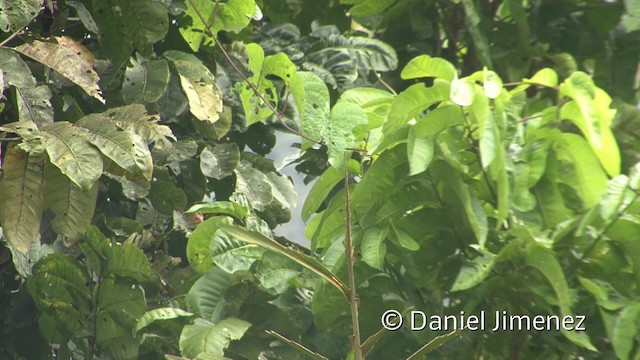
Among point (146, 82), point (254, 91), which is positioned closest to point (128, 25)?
point (146, 82)

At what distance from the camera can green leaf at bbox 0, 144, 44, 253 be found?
1504 millimetres

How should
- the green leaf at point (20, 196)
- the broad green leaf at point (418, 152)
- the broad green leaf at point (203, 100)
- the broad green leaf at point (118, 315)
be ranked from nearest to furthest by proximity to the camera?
the broad green leaf at point (418, 152), the green leaf at point (20, 196), the broad green leaf at point (118, 315), the broad green leaf at point (203, 100)

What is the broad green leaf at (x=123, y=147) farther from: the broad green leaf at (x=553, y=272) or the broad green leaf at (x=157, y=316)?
the broad green leaf at (x=553, y=272)

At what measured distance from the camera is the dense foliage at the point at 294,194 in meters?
1.37

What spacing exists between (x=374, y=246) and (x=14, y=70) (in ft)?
2.23

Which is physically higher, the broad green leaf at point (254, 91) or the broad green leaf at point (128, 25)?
the broad green leaf at point (128, 25)

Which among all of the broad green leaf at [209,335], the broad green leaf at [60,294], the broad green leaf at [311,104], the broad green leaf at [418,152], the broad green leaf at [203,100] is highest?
the broad green leaf at [418,152]

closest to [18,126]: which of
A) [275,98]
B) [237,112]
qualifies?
[275,98]

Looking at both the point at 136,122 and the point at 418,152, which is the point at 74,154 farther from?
the point at 418,152

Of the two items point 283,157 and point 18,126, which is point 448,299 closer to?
point 18,126

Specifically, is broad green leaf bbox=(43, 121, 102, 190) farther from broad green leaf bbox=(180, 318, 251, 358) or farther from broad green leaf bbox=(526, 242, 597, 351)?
broad green leaf bbox=(526, 242, 597, 351)

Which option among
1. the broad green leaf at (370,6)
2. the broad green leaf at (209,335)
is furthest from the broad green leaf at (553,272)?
the broad green leaf at (370,6)

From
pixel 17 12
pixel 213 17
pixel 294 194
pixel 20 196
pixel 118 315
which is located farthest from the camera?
pixel 294 194

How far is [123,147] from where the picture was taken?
59.1 inches
